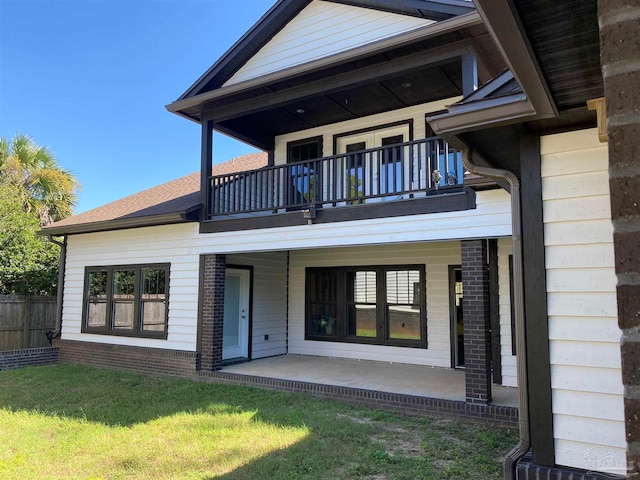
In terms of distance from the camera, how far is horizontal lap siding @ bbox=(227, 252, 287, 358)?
10.6 metres

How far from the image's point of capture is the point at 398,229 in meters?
7.13

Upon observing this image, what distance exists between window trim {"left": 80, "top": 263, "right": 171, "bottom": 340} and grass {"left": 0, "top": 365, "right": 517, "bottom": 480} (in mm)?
2150

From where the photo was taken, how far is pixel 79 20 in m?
20.7

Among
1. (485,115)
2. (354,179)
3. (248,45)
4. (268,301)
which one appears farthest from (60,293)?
(485,115)

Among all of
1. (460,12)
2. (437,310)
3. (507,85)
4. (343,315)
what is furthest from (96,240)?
(507,85)

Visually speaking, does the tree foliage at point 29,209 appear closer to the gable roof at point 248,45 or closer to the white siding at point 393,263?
the gable roof at point 248,45

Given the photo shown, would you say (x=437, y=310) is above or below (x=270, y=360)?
above

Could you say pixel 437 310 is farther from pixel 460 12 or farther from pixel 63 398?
pixel 63 398

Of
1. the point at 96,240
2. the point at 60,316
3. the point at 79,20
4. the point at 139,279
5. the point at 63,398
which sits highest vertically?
the point at 79,20

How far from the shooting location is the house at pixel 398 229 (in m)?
3.09

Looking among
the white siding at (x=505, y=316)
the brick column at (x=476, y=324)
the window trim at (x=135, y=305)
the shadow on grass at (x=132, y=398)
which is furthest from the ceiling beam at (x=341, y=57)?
the shadow on grass at (x=132, y=398)

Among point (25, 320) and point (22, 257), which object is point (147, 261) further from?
point (22, 257)

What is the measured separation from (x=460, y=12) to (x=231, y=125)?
17.9 feet

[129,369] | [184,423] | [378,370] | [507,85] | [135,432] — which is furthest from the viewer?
[129,369]
